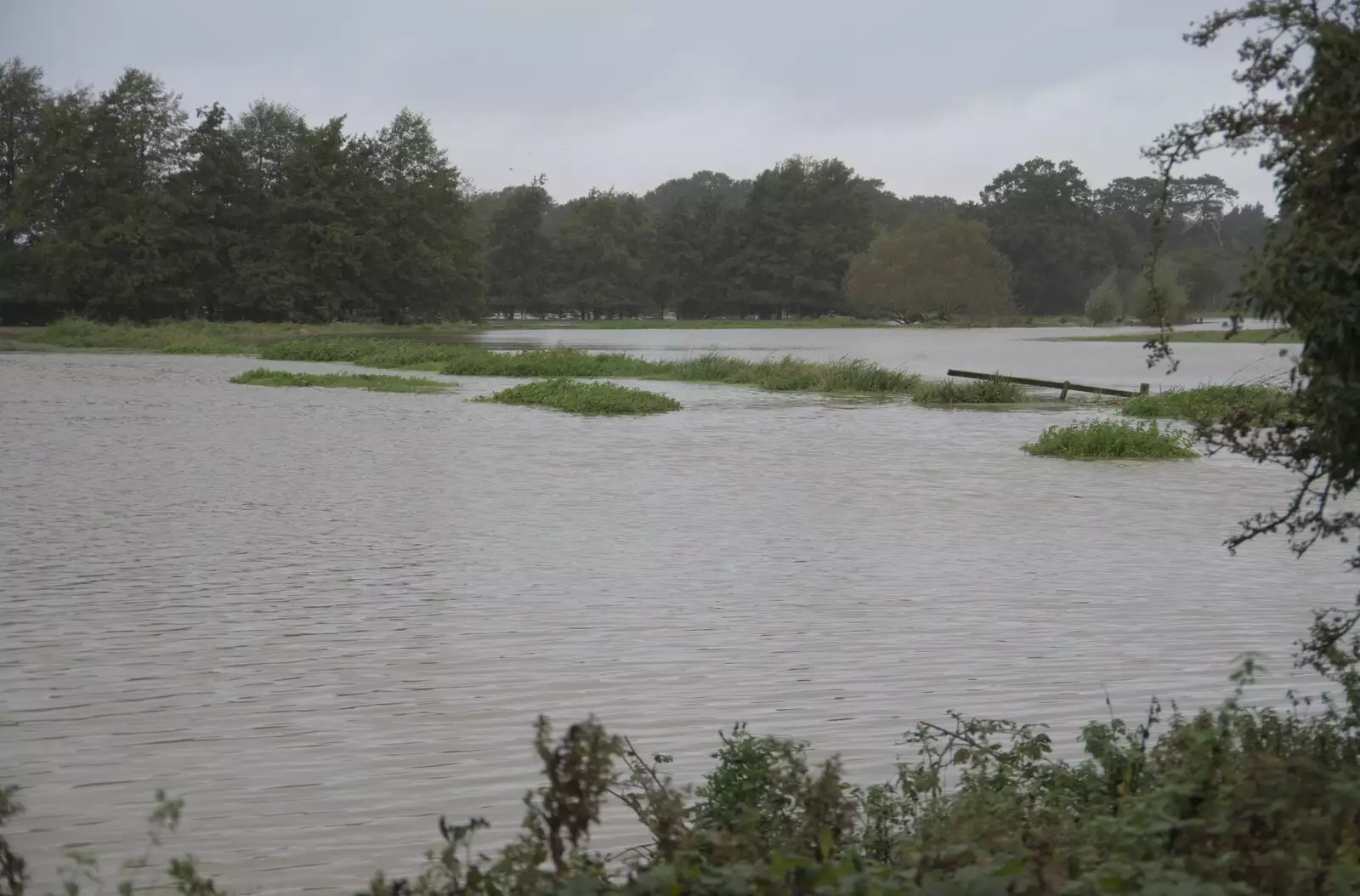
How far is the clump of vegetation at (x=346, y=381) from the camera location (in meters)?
40.4

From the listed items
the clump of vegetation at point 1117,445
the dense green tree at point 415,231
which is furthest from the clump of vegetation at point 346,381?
the dense green tree at point 415,231

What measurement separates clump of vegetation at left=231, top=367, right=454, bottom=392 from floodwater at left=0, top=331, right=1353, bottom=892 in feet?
58.3

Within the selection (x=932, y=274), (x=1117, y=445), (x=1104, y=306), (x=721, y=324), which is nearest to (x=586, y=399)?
(x=1117, y=445)

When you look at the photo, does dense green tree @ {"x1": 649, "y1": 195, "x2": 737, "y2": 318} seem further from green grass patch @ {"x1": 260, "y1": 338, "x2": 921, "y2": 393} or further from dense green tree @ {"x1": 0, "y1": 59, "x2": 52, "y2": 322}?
green grass patch @ {"x1": 260, "y1": 338, "x2": 921, "y2": 393}

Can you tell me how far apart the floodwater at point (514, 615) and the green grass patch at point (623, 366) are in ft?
59.9

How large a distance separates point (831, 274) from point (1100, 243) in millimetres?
28297

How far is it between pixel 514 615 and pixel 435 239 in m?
97.2

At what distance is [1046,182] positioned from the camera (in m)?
139

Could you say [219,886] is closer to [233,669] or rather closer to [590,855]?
[590,855]

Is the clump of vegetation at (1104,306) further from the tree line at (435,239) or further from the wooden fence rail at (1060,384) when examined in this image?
the wooden fence rail at (1060,384)

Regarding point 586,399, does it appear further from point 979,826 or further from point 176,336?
point 176,336

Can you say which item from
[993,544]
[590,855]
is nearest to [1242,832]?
[590,855]

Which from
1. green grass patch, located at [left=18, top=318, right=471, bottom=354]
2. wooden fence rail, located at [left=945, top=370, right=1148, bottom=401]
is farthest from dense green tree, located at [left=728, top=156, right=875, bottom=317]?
wooden fence rail, located at [left=945, top=370, right=1148, bottom=401]

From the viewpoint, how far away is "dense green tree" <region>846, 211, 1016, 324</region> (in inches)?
4717
